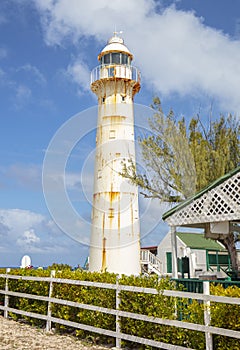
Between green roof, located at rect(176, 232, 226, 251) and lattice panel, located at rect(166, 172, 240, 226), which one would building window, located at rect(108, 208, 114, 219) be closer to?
lattice panel, located at rect(166, 172, 240, 226)

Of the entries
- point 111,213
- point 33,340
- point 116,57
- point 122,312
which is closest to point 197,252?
point 111,213

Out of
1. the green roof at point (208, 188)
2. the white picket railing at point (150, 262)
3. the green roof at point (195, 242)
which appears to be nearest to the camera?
the green roof at point (208, 188)

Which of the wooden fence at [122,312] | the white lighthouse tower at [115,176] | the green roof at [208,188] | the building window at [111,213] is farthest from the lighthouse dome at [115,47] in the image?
the wooden fence at [122,312]

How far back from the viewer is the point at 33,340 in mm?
8594

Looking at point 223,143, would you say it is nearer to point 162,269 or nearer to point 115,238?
point 115,238

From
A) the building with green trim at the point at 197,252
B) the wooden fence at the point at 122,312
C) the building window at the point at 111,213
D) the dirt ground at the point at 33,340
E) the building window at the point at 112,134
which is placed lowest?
the dirt ground at the point at 33,340

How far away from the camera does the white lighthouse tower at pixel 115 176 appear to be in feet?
63.0

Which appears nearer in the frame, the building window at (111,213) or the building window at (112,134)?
the building window at (111,213)

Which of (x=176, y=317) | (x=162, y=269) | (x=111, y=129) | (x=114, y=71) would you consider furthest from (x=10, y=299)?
(x=162, y=269)

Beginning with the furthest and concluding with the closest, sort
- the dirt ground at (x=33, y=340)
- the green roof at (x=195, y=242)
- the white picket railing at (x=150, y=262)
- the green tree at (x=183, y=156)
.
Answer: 1. the green roof at (x=195, y=242)
2. the white picket railing at (x=150, y=262)
3. the green tree at (x=183, y=156)
4. the dirt ground at (x=33, y=340)

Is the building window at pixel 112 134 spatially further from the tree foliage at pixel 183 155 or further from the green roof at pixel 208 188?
the green roof at pixel 208 188

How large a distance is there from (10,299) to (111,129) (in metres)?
10.6

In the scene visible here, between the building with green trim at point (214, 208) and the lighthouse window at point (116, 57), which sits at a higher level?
the lighthouse window at point (116, 57)

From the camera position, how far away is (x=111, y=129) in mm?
20156
